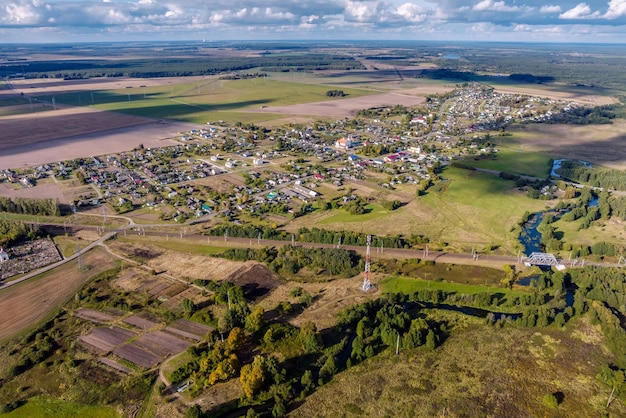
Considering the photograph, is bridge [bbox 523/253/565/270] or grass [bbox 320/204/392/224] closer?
bridge [bbox 523/253/565/270]

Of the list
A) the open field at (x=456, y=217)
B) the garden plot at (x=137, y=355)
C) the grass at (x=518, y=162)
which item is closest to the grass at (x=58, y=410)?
the garden plot at (x=137, y=355)

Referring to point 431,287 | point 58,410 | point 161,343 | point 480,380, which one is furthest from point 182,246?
point 480,380

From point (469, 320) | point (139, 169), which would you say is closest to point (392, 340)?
point (469, 320)

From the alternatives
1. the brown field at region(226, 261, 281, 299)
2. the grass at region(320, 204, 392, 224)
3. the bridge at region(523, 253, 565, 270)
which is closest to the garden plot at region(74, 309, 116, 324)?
the brown field at region(226, 261, 281, 299)

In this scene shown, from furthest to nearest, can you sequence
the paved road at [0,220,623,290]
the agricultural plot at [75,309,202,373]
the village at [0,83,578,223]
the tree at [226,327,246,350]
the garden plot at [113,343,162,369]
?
the village at [0,83,578,223]
the paved road at [0,220,623,290]
the agricultural plot at [75,309,202,373]
the tree at [226,327,246,350]
the garden plot at [113,343,162,369]

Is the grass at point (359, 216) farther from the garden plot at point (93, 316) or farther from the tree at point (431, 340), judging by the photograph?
the garden plot at point (93, 316)

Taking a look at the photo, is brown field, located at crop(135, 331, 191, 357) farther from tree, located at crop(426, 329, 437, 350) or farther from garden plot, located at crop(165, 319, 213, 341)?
tree, located at crop(426, 329, 437, 350)
